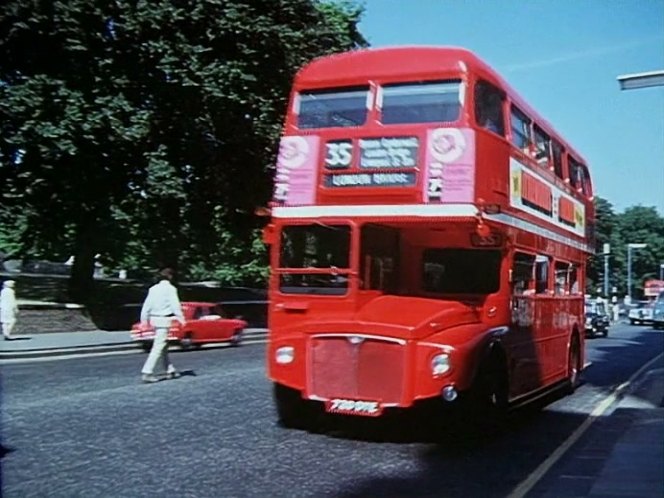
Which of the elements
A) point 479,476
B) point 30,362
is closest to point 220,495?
point 479,476

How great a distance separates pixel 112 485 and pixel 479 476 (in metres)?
2.44

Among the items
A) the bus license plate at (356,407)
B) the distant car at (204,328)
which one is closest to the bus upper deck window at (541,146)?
the bus license plate at (356,407)

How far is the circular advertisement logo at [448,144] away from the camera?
7.45 metres

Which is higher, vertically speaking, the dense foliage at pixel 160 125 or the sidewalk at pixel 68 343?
the dense foliage at pixel 160 125

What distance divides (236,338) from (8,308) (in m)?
3.94

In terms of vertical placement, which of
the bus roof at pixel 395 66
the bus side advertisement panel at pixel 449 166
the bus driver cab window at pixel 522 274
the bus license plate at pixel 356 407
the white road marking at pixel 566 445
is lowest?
the white road marking at pixel 566 445

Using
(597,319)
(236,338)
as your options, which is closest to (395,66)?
(236,338)

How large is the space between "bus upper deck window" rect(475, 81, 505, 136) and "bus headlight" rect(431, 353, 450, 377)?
6.10ft

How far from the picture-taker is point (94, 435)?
7707 millimetres

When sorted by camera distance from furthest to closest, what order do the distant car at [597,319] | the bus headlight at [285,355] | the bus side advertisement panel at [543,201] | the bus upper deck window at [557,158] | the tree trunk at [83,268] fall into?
the distant car at [597,319], the tree trunk at [83,268], the bus upper deck window at [557,158], the bus side advertisement panel at [543,201], the bus headlight at [285,355]

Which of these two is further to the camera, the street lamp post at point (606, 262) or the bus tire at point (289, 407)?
the street lamp post at point (606, 262)

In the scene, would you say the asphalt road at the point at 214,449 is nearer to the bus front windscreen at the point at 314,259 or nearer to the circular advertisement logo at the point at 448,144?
the bus front windscreen at the point at 314,259

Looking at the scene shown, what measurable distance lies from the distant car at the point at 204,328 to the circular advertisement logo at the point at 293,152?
682cm

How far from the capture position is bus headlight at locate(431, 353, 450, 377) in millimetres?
7430
